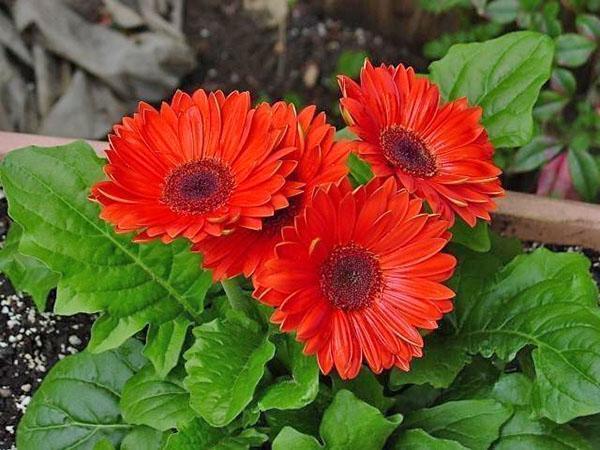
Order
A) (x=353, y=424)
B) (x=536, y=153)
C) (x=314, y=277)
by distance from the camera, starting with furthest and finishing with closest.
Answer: (x=536, y=153), (x=353, y=424), (x=314, y=277)


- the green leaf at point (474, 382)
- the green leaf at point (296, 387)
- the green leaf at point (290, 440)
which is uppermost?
the green leaf at point (296, 387)

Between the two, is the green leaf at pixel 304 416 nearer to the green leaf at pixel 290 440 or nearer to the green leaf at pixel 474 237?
the green leaf at pixel 290 440

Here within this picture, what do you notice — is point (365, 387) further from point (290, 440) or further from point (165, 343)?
point (165, 343)

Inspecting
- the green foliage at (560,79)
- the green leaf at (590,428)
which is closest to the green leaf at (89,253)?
the green leaf at (590,428)

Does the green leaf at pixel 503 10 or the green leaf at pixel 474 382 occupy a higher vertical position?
the green leaf at pixel 503 10

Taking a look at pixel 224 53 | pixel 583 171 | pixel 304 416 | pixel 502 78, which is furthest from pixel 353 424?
pixel 224 53
